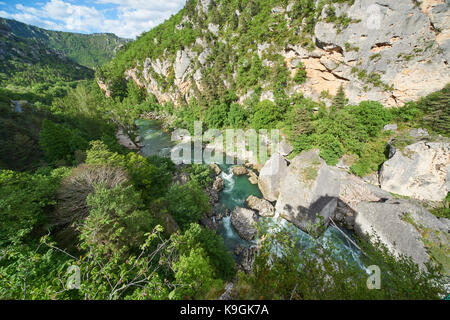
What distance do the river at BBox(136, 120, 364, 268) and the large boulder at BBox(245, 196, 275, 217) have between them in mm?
600

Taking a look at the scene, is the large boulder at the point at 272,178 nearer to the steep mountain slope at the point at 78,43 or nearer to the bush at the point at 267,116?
the bush at the point at 267,116

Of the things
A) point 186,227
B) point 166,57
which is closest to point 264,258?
point 186,227

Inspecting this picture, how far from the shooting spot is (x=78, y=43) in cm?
13700

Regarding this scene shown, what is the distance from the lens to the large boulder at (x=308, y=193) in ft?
40.6

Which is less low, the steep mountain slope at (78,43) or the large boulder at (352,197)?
the steep mountain slope at (78,43)

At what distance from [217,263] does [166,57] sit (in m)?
47.7

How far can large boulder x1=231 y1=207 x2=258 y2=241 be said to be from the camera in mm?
12321

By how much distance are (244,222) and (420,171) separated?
16201mm

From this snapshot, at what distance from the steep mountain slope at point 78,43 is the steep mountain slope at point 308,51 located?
12295 centimetres

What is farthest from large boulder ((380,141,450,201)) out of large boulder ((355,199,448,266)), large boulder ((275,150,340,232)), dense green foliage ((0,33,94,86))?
dense green foliage ((0,33,94,86))

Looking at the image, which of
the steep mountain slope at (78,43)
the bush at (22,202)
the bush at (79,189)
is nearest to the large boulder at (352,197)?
the bush at (79,189)

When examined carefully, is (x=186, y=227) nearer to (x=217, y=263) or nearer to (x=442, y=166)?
(x=217, y=263)

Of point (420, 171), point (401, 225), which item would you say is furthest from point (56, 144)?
point (420, 171)

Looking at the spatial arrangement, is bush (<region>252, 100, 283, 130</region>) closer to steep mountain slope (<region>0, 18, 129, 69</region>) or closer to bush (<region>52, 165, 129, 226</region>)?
bush (<region>52, 165, 129, 226</region>)
